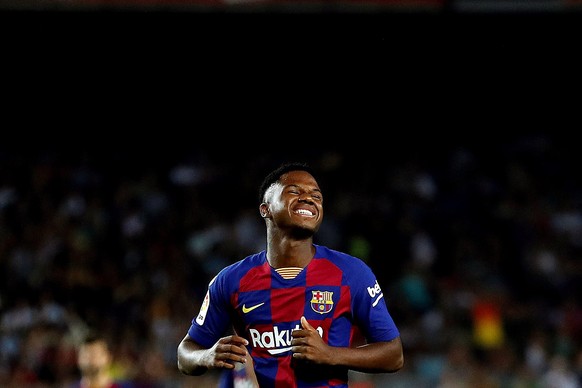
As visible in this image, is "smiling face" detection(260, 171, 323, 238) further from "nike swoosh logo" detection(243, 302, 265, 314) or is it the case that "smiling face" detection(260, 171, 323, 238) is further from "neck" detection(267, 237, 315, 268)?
"nike swoosh logo" detection(243, 302, 265, 314)

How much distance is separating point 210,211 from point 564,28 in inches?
236

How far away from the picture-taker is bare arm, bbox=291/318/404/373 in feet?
12.7

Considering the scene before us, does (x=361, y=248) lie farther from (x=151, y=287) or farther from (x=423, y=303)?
(x=151, y=287)

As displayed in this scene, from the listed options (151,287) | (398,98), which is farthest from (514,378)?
(398,98)

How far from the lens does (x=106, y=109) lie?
632 inches

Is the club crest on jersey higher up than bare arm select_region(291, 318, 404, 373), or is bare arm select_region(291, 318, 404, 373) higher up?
the club crest on jersey

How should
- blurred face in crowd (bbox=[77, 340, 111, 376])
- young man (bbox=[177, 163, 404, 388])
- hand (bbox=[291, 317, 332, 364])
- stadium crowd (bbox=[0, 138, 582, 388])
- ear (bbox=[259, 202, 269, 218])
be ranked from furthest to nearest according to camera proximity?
stadium crowd (bbox=[0, 138, 582, 388]), blurred face in crowd (bbox=[77, 340, 111, 376]), ear (bbox=[259, 202, 269, 218]), young man (bbox=[177, 163, 404, 388]), hand (bbox=[291, 317, 332, 364])

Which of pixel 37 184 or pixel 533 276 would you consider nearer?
pixel 533 276

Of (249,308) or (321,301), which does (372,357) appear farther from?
(249,308)

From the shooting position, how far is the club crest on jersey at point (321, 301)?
4.09 metres

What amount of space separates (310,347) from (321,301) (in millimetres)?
290

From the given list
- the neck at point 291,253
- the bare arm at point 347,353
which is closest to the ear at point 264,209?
the neck at point 291,253

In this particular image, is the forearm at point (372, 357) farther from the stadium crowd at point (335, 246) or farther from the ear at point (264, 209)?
the stadium crowd at point (335, 246)

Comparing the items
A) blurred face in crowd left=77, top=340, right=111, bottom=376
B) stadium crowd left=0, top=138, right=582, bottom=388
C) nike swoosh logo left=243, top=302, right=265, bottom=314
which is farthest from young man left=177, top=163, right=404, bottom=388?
stadium crowd left=0, top=138, right=582, bottom=388
